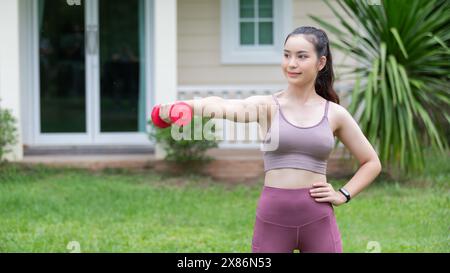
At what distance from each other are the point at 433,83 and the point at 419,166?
1045mm

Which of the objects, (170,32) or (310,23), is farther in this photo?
(310,23)

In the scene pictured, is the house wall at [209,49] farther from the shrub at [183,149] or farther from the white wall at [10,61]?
the white wall at [10,61]

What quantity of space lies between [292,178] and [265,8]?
29.0 feet

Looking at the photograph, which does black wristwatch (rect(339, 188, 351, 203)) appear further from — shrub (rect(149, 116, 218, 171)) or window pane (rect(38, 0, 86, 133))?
window pane (rect(38, 0, 86, 133))

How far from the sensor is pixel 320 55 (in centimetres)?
354

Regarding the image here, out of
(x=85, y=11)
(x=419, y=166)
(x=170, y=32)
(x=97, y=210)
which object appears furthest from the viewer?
(x=85, y=11)

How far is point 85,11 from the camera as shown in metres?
11.8

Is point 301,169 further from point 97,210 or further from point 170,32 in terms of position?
point 170,32

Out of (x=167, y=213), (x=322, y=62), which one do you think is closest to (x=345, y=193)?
(x=322, y=62)

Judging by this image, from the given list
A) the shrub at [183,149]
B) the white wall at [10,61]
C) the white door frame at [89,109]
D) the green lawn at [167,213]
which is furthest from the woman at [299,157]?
the white door frame at [89,109]

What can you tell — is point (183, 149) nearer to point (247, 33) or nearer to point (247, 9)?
point (247, 33)
